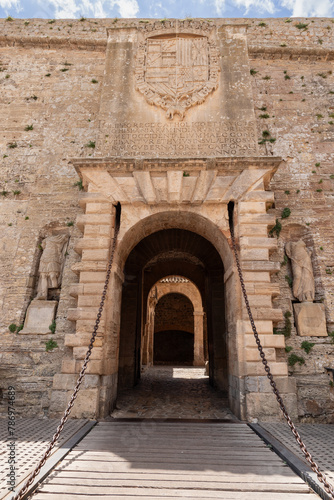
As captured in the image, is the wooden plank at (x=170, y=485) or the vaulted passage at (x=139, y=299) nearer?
the wooden plank at (x=170, y=485)

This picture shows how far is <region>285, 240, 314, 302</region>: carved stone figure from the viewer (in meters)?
6.24

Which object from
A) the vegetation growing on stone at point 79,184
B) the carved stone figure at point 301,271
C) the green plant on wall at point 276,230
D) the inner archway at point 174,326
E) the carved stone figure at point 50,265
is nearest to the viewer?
the carved stone figure at point 301,271

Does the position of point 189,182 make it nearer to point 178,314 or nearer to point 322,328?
point 322,328

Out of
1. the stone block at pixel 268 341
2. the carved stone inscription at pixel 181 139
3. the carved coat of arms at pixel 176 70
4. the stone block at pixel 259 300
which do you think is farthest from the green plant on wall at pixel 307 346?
the carved coat of arms at pixel 176 70

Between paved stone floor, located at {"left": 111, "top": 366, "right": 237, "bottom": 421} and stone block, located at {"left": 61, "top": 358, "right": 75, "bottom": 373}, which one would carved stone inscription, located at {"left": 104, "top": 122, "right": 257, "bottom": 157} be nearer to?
stone block, located at {"left": 61, "top": 358, "right": 75, "bottom": 373}

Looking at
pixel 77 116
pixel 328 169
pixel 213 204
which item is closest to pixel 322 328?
pixel 213 204

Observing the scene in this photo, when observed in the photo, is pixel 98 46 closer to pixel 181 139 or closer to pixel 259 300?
pixel 181 139

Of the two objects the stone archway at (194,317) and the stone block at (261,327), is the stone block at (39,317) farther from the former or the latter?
the stone archway at (194,317)

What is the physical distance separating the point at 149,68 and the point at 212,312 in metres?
6.39

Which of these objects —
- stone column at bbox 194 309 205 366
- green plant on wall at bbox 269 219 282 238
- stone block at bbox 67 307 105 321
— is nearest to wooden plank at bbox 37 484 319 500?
stone block at bbox 67 307 105 321

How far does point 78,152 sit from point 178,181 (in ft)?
9.63

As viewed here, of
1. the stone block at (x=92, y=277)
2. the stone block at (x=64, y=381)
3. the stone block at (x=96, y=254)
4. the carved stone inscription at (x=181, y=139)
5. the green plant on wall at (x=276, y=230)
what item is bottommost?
the stone block at (x=64, y=381)

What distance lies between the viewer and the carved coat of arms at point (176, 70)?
712cm

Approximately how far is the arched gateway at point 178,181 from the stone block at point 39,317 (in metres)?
0.92
